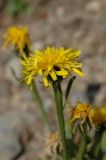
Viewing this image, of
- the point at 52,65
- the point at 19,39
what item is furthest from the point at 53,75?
the point at 19,39

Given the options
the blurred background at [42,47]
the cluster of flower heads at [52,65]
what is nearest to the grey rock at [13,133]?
the blurred background at [42,47]

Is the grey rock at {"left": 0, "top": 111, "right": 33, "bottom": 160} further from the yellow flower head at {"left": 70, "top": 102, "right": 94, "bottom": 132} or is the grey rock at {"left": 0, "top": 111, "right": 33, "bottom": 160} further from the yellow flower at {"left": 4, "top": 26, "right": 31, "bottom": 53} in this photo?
the yellow flower head at {"left": 70, "top": 102, "right": 94, "bottom": 132}

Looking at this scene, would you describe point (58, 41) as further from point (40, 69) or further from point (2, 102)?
point (40, 69)

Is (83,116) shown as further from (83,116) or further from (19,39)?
(19,39)

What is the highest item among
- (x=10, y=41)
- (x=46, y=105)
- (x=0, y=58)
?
(x=10, y=41)

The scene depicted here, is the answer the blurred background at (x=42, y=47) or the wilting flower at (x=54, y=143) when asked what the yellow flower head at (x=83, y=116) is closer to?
the wilting flower at (x=54, y=143)

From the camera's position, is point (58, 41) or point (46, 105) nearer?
point (46, 105)

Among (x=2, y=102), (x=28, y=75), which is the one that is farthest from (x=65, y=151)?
(x=2, y=102)
